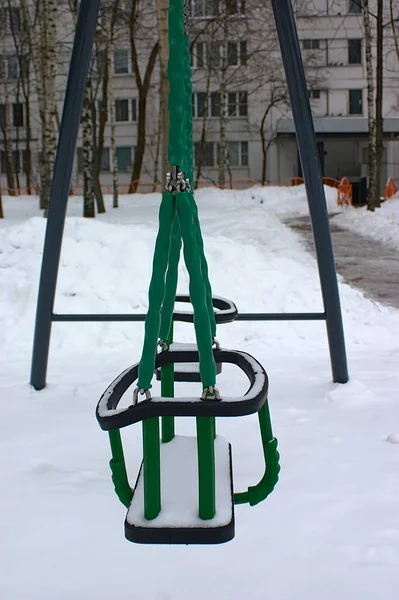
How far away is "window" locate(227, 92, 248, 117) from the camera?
30719mm

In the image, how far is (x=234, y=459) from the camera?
8.59 ft

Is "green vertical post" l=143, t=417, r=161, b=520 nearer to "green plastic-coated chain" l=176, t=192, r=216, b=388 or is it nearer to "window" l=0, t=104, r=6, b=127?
"green plastic-coated chain" l=176, t=192, r=216, b=388

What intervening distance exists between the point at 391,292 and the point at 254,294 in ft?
6.15

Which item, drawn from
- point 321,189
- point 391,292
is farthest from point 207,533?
point 391,292

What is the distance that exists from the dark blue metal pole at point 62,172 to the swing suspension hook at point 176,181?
1.58 metres

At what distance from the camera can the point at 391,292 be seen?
22.5 ft

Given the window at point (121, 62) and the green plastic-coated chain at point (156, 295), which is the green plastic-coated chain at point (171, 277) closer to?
the green plastic-coated chain at point (156, 295)

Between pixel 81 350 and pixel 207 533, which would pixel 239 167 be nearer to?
pixel 81 350

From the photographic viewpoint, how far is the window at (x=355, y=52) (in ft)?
102

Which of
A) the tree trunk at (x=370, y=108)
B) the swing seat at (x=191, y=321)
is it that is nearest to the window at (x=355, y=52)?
the tree trunk at (x=370, y=108)

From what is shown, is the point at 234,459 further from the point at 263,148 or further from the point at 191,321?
the point at 263,148

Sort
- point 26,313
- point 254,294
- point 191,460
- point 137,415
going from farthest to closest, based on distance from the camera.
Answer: point 254,294 → point 26,313 → point 191,460 → point 137,415

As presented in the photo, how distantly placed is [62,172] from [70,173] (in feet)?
0.23

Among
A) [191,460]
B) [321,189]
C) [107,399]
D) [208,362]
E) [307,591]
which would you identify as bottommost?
[307,591]
